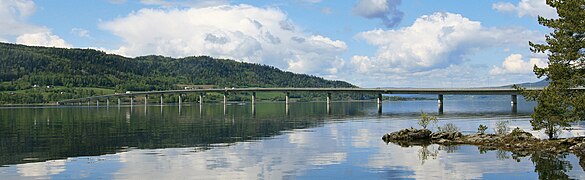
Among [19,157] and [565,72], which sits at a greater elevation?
[565,72]

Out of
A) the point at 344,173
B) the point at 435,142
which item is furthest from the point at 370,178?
the point at 435,142

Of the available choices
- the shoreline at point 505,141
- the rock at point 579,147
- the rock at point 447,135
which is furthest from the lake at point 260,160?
the rock at point 447,135

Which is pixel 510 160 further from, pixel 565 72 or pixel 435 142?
pixel 435 142

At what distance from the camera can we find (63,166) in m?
48.4

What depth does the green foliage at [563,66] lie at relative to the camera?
54469mm

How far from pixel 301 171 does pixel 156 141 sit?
33.4 metres

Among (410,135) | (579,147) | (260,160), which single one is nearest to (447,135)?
(410,135)

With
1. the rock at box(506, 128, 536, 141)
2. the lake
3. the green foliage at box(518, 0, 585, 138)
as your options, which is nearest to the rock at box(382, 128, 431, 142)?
the lake

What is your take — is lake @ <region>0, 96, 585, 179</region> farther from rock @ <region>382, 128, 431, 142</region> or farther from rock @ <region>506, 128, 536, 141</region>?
rock @ <region>506, 128, 536, 141</region>

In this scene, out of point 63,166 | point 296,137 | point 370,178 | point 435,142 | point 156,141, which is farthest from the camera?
point 296,137

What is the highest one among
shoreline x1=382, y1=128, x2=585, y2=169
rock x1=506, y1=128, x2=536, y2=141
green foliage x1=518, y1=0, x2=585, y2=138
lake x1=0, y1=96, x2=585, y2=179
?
green foliage x1=518, y1=0, x2=585, y2=138

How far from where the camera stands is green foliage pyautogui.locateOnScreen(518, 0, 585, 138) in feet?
179

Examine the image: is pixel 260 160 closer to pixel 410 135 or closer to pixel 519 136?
pixel 410 135

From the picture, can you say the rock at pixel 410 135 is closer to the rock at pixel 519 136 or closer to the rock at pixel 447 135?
the rock at pixel 447 135
